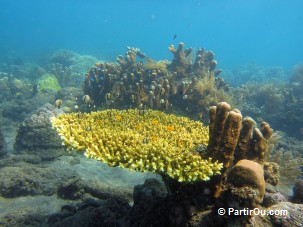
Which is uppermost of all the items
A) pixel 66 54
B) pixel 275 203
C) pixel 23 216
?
pixel 66 54

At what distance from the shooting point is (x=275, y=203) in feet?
13.6

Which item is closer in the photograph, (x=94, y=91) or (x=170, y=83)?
(x=170, y=83)

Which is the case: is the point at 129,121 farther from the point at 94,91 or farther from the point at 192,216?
the point at 94,91

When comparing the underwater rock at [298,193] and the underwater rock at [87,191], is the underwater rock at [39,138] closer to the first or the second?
the underwater rock at [87,191]

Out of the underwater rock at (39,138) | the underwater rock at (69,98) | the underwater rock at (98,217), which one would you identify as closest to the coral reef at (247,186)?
the underwater rock at (98,217)

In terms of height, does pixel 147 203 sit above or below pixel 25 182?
above

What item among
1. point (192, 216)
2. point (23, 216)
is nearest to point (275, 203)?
point (192, 216)

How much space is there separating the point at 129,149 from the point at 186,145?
1.06 meters

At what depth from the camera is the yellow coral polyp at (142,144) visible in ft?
11.3

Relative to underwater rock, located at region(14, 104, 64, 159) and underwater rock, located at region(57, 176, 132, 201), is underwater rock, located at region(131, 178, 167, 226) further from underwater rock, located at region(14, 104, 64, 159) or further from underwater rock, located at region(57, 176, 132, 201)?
underwater rock, located at region(14, 104, 64, 159)

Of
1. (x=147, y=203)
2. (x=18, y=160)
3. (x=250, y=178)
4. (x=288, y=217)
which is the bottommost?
(x=147, y=203)

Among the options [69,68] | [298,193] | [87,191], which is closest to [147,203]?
[87,191]

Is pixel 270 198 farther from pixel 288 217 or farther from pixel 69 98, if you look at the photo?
pixel 69 98

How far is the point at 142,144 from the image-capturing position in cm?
387
